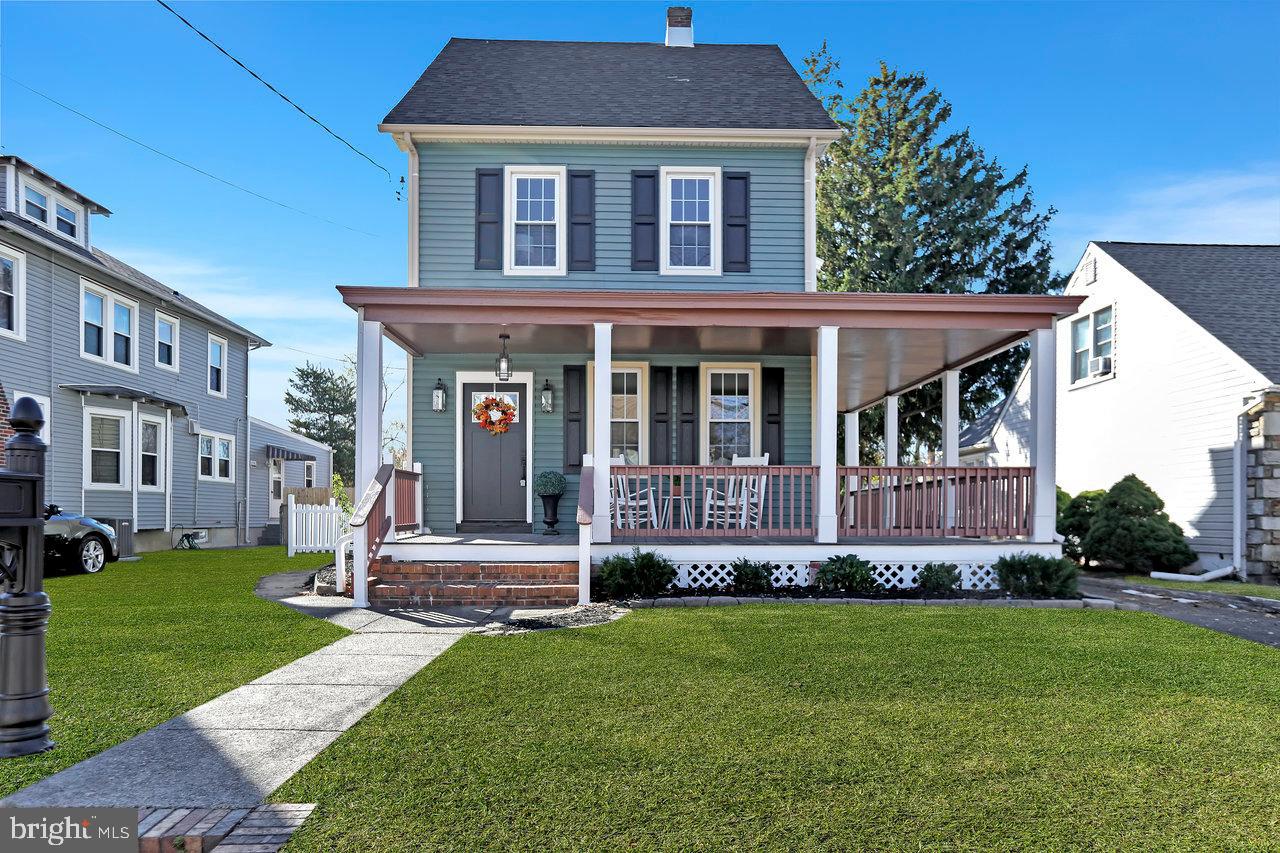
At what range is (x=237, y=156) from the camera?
878 inches

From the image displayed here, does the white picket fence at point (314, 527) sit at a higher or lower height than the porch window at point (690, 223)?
lower

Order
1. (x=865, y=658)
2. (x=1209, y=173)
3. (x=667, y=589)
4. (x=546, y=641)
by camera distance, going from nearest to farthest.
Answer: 1. (x=865, y=658)
2. (x=546, y=641)
3. (x=667, y=589)
4. (x=1209, y=173)

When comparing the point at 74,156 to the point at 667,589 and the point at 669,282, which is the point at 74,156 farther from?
the point at 667,589

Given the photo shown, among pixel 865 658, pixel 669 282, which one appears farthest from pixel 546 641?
pixel 669 282

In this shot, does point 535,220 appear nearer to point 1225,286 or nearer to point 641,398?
point 641,398

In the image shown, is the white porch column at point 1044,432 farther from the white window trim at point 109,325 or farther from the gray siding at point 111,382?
the white window trim at point 109,325

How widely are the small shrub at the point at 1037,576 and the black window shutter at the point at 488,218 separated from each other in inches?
309

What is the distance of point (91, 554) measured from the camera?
14.1 meters

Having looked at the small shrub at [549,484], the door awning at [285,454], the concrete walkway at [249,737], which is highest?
the door awning at [285,454]

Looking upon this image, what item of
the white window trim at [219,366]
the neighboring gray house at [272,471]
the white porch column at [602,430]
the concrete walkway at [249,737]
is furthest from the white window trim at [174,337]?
the concrete walkway at [249,737]

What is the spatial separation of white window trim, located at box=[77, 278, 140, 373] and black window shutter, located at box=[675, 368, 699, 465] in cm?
1251

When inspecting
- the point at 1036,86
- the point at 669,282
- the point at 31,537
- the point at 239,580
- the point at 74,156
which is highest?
the point at 1036,86

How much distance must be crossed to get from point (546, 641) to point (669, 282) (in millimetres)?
7041

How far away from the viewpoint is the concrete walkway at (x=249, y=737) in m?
3.61
